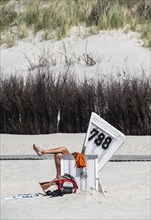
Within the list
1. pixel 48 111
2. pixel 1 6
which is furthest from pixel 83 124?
pixel 1 6

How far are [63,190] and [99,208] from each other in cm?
105

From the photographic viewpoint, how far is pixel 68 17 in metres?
30.8

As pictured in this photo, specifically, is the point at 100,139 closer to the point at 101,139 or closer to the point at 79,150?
the point at 101,139

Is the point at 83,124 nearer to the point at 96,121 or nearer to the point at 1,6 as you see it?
the point at 96,121

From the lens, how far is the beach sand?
11.6 meters

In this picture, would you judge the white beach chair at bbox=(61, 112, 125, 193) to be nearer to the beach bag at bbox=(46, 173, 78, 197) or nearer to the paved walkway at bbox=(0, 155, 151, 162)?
the beach bag at bbox=(46, 173, 78, 197)

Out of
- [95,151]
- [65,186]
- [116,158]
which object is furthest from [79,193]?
[116,158]

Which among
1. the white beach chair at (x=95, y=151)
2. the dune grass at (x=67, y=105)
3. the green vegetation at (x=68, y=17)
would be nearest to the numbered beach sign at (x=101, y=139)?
the white beach chair at (x=95, y=151)

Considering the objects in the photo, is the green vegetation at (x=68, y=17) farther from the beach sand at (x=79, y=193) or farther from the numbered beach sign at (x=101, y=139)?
the numbered beach sign at (x=101, y=139)

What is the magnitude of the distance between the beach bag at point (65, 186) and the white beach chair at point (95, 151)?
0.44ft

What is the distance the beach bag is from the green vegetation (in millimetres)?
15120

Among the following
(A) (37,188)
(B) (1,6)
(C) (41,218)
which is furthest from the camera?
(B) (1,6)

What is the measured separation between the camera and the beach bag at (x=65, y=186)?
1292cm

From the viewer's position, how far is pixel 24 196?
13.1 m
